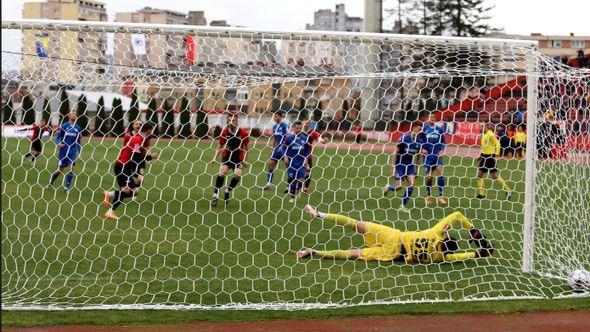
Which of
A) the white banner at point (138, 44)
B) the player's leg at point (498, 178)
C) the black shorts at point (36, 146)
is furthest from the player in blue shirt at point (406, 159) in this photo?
the black shorts at point (36, 146)

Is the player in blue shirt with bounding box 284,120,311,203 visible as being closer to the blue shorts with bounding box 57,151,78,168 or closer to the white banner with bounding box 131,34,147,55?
the blue shorts with bounding box 57,151,78,168

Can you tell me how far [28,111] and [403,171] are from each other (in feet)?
A: 24.2

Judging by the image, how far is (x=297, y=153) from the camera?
51.3 ft

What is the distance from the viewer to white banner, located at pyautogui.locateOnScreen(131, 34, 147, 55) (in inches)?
336

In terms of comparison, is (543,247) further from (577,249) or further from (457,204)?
(457,204)

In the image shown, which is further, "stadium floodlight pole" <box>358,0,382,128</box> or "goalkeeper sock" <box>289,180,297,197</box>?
"goalkeeper sock" <box>289,180,297,197</box>

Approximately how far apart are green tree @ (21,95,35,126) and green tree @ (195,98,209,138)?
2.05m

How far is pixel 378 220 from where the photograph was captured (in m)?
12.8

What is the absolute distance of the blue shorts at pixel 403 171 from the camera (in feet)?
48.8

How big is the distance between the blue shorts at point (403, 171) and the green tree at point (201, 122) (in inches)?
181

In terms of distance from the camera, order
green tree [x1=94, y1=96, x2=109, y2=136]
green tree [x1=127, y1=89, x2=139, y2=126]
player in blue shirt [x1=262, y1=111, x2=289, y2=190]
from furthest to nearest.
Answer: player in blue shirt [x1=262, y1=111, x2=289, y2=190] < green tree [x1=127, y1=89, x2=139, y2=126] < green tree [x1=94, y1=96, x2=109, y2=136]

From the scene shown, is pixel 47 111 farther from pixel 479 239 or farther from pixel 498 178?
pixel 498 178

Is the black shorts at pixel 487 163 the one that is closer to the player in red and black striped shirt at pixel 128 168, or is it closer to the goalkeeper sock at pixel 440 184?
the goalkeeper sock at pixel 440 184

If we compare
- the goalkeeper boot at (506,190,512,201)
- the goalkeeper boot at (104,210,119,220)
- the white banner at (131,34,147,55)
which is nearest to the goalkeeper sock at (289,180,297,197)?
the goalkeeper boot at (104,210,119,220)
